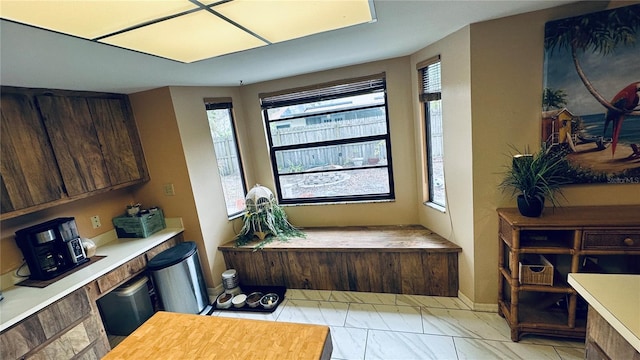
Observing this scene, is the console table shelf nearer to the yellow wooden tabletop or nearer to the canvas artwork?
the canvas artwork

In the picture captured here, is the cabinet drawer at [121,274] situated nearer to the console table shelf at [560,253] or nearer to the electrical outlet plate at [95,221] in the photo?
the electrical outlet plate at [95,221]

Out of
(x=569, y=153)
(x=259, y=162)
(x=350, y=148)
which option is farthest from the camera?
(x=259, y=162)

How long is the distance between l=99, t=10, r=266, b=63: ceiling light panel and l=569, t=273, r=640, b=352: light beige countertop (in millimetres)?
1988

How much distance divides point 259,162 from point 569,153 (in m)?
2.95

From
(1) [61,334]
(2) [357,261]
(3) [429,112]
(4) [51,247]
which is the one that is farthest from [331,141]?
(1) [61,334]

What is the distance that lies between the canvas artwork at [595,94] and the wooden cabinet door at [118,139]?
355cm

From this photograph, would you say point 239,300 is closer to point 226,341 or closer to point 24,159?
point 226,341

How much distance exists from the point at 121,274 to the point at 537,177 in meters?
3.21

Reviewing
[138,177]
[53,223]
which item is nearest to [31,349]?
[53,223]

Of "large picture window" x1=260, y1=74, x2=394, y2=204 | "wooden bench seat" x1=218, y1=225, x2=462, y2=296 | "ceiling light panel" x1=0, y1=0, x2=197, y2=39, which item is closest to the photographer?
"ceiling light panel" x1=0, y1=0, x2=197, y2=39

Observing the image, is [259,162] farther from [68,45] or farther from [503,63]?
[503,63]

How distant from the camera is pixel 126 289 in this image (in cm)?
239

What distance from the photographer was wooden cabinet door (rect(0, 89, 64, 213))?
6.13 feet

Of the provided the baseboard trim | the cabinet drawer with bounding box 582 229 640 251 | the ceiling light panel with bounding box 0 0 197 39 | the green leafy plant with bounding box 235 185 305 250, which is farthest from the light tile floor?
the ceiling light panel with bounding box 0 0 197 39
